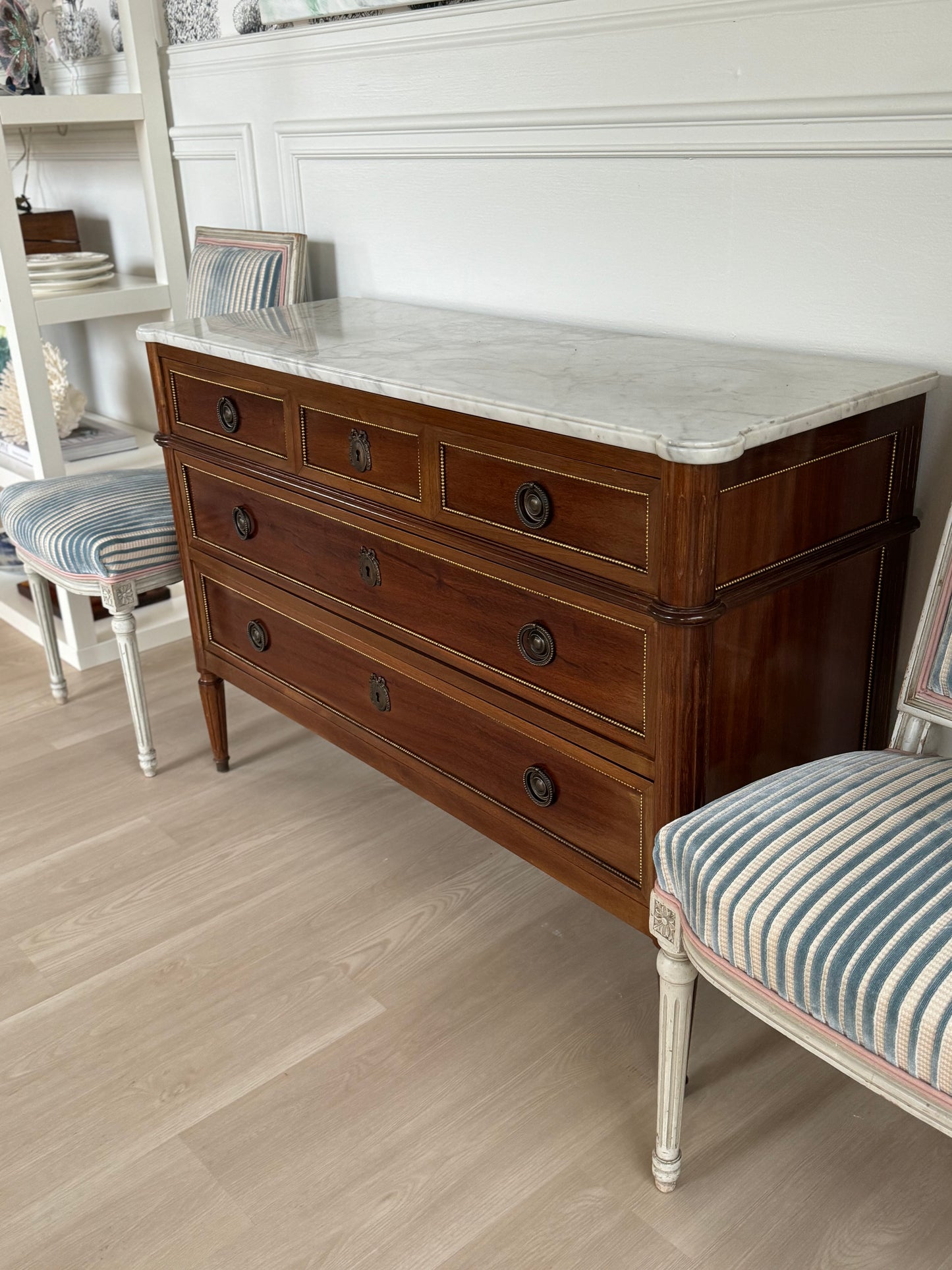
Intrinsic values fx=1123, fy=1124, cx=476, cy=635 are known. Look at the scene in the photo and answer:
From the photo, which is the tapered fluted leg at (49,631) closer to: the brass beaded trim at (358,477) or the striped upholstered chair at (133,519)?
the striped upholstered chair at (133,519)

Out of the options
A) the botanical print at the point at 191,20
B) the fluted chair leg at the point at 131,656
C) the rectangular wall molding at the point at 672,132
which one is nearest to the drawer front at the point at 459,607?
the fluted chair leg at the point at 131,656

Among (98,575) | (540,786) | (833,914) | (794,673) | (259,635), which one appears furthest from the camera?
(98,575)

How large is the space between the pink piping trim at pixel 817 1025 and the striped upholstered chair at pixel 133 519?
1489mm

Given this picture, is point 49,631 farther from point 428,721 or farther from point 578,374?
point 578,374

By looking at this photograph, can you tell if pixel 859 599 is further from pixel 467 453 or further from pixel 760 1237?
pixel 760 1237

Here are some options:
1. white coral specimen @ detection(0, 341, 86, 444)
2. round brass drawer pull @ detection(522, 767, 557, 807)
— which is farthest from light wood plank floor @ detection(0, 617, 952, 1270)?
white coral specimen @ detection(0, 341, 86, 444)

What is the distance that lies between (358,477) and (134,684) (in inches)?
36.8

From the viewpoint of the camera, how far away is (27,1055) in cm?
175

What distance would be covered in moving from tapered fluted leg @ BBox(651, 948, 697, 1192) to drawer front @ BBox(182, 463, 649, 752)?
281mm

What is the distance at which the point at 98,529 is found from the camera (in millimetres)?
2396

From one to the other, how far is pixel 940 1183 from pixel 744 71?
156cm

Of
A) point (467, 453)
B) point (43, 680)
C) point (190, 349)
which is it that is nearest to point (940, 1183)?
point (467, 453)

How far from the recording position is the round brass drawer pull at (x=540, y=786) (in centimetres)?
163

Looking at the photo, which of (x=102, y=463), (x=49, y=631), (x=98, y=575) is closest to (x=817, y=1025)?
(x=98, y=575)
